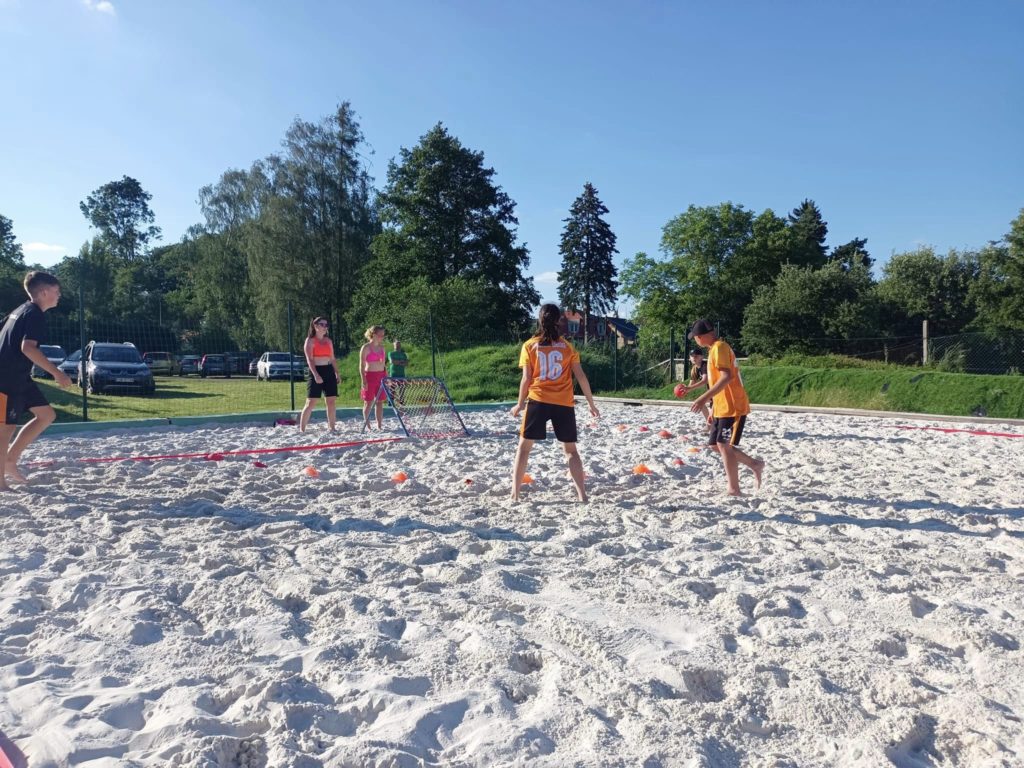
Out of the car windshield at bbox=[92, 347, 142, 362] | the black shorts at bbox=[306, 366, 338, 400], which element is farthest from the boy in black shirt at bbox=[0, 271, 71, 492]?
the car windshield at bbox=[92, 347, 142, 362]

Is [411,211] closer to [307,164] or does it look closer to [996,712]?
[307,164]

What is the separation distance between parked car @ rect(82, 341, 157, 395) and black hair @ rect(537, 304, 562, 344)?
15243mm

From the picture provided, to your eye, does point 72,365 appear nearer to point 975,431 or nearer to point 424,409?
point 424,409

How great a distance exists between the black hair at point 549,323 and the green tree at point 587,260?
173ft

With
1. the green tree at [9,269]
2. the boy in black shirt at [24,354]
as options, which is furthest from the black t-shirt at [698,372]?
the green tree at [9,269]

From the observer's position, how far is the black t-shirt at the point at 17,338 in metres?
5.50

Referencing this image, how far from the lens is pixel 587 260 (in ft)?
190

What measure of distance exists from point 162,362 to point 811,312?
74.1 feet

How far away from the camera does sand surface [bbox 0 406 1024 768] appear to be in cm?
215

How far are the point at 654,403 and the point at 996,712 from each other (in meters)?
13.9

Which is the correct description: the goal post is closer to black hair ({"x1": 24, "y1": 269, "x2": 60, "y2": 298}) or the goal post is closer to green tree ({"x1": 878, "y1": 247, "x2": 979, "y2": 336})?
black hair ({"x1": 24, "y1": 269, "x2": 60, "y2": 298})

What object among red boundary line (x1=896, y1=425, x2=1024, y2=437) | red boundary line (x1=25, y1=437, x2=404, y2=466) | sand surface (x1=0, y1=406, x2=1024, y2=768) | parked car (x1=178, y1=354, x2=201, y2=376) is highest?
parked car (x1=178, y1=354, x2=201, y2=376)

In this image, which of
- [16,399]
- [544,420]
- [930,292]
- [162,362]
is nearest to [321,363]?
[16,399]

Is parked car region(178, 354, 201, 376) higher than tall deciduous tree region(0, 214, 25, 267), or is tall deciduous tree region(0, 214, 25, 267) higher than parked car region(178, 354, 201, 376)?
tall deciduous tree region(0, 214, 25, 267)
